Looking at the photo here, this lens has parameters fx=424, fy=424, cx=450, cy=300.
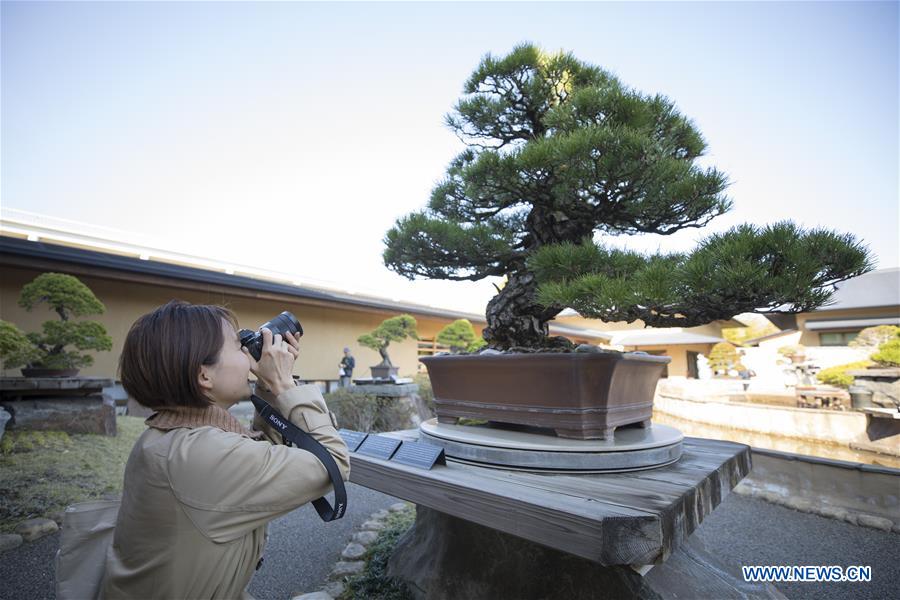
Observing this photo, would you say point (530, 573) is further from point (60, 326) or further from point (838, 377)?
point (838, 377)

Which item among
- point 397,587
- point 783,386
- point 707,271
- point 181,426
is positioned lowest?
point 783,386

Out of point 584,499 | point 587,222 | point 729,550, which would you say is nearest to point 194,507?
point 584,499

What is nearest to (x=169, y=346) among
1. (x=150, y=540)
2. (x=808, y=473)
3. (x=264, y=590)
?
(x=150, y=540)

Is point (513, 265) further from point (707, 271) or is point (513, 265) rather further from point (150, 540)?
point (150, 540)

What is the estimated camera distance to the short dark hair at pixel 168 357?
83cm

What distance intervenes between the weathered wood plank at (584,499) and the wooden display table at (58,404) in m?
4.53

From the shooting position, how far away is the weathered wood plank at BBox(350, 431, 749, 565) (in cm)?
98

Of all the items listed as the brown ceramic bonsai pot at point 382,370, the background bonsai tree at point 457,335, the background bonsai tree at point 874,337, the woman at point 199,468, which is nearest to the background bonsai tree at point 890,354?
the background bonsai tree at point 874,337

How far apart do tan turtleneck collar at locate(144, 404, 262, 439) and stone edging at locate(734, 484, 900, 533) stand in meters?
4.39

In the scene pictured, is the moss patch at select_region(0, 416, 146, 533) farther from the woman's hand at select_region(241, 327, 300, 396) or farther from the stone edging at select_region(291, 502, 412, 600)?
the woman's hand at select_region(241, 327, 300, 396)

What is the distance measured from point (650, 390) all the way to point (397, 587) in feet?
4.94

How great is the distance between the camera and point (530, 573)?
168 centimetres

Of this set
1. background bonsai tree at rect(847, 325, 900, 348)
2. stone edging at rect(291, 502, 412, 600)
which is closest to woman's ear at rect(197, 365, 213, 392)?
stone edging at rect(291, 502, 412, 600)

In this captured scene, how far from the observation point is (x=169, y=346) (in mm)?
841
